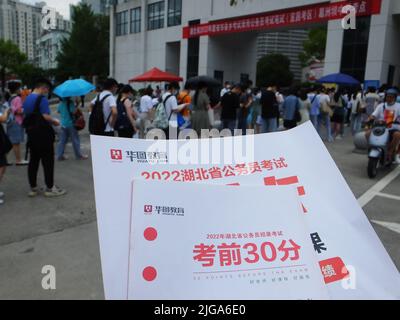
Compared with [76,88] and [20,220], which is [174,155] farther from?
[76,88]

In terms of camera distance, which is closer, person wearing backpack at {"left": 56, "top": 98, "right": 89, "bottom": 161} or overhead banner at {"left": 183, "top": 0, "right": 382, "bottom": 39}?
person wearing backpack at {"left": 56, "top": 98, "right": 89, "bottom": 161}

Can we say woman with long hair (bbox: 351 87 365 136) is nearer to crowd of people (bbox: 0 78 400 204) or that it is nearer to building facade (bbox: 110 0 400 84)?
crowd of people (bbox: 0 78 400 204)

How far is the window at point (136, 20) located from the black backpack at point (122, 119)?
29.5 m

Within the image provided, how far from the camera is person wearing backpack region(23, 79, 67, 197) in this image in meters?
4.59

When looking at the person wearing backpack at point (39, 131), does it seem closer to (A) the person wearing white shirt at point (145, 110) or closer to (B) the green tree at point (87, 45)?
(A) the person wearing white shirt at point (145, 110)

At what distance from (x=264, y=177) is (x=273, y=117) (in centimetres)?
792

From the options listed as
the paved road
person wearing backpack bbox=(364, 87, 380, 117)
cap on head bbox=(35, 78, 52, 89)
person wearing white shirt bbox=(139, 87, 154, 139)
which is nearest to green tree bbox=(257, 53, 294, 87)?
person wearing backpack bbox=(364, 87, 380, 117)

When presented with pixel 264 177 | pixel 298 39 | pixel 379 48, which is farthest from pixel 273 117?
pixel 298 39

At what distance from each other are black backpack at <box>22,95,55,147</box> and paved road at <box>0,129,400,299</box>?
0.77 metres

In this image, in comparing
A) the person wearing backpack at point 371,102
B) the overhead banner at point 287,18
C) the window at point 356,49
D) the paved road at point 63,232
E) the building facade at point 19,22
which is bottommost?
the paved road at point 63,232

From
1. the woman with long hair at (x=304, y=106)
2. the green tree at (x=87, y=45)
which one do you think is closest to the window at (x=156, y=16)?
the green tree at (x=87, y=45)

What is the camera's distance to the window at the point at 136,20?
3303 cm

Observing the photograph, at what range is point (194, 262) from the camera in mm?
1096

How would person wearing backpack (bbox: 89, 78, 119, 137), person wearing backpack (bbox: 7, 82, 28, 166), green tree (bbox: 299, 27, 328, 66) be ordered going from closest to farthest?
person wearing backpack (bbox: 89, 78, 119, 137) < person wearing backpack (bbox: 7, 82, 28, 166) < green tree (bbox: 299, 27, 328, 66)
